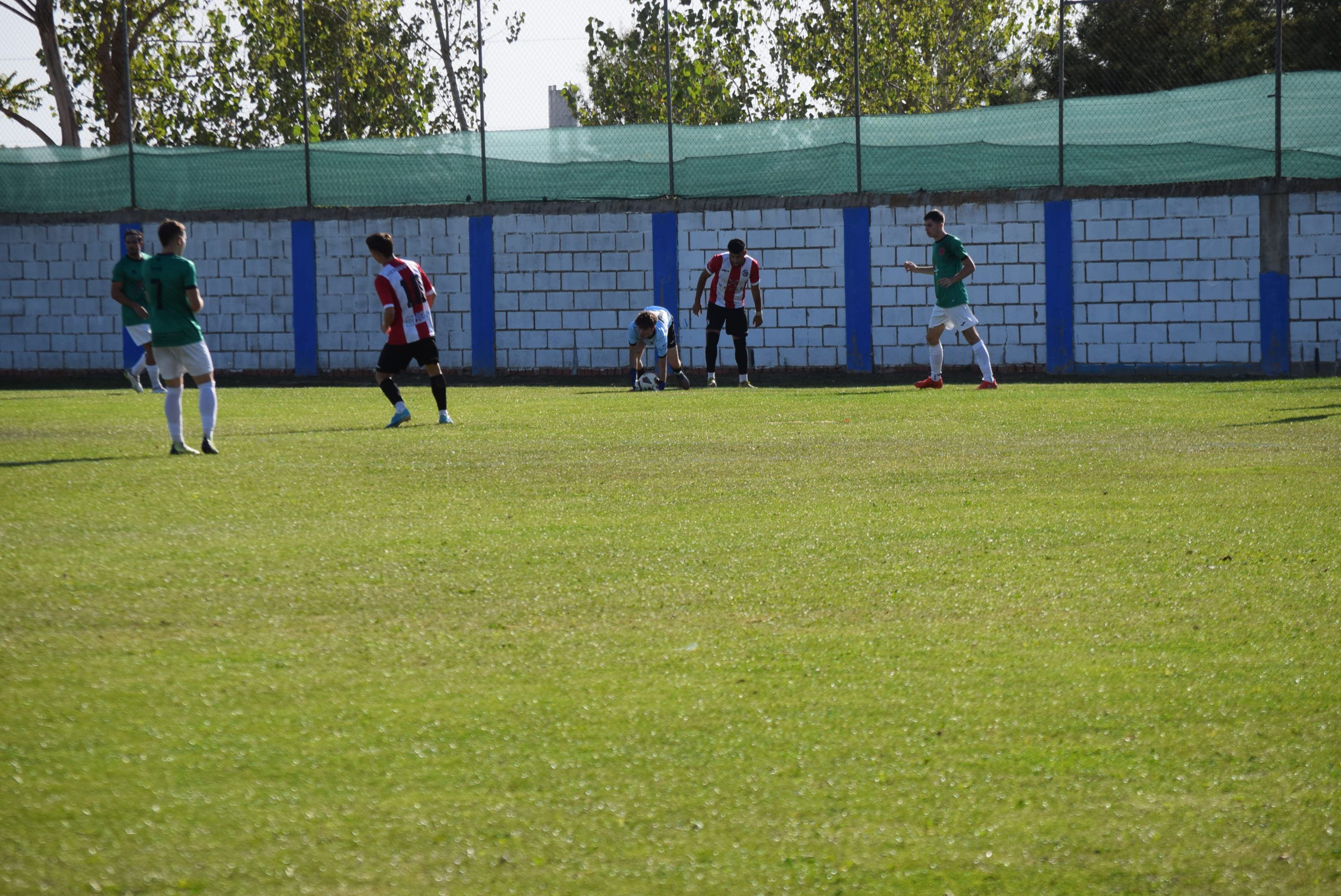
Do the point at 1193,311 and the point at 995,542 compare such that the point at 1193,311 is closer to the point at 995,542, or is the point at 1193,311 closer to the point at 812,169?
the point at 812,169

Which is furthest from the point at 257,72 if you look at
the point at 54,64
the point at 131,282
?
the point at 131,282

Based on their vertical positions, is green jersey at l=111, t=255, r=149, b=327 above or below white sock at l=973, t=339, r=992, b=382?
above

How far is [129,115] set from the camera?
79.5 feet

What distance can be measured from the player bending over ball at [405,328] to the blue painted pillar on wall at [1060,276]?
10.7 meters

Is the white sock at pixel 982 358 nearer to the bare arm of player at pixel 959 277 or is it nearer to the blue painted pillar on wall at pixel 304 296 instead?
the bare arm of player at pixel 959 277

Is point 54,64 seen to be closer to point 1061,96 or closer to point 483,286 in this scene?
point 483,286

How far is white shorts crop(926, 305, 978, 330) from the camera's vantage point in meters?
16.8

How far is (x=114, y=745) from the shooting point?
3.64 metres

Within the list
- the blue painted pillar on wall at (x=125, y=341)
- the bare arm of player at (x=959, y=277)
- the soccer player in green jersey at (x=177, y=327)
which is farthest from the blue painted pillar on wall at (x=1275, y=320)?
the blue painted pillar on wall at (x=125, y=341)

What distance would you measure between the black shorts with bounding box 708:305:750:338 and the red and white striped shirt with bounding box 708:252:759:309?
0.06m

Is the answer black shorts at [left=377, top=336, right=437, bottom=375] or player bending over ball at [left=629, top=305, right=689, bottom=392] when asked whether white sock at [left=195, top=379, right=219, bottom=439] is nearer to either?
black shorts at [left=377, top=336, right=437, bottom=375]

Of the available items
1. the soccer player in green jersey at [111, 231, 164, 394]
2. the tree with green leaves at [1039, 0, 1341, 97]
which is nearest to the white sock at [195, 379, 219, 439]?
the soccer player in green jersey at [111, 231, 164, 394]

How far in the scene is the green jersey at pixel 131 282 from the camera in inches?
598

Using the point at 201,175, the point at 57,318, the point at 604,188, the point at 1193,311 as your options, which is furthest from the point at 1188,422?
the point at 57,318
